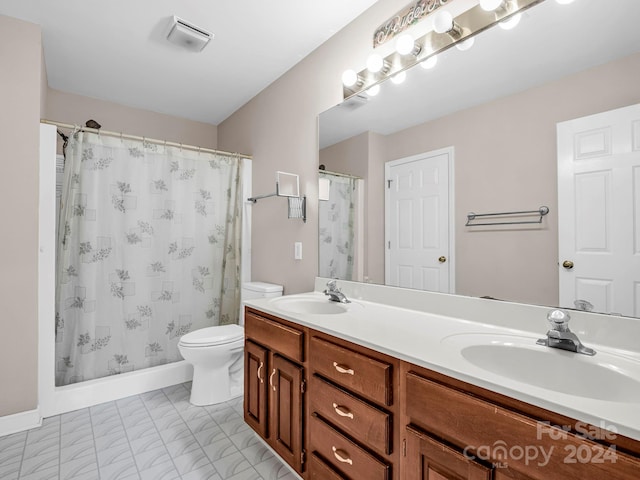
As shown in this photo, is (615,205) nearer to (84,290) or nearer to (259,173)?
(259,173)

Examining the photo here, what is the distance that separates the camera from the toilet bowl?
85.8 inches

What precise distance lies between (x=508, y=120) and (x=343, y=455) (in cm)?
144

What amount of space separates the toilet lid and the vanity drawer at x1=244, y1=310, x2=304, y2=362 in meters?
0.48

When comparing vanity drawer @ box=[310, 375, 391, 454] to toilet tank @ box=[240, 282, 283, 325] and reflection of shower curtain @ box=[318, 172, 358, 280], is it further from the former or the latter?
toilet tank @ box=[240, 282, 283, 325]

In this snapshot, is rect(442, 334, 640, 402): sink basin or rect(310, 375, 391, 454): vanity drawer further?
rect(310, 375, 391, 454): vanity drawer

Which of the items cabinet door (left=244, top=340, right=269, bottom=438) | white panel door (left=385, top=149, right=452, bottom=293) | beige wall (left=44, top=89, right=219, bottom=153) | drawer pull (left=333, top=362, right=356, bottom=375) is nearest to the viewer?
drawer pull (left=333, top=362, right=356, bottom=375)

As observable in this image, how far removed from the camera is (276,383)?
5.22 feet

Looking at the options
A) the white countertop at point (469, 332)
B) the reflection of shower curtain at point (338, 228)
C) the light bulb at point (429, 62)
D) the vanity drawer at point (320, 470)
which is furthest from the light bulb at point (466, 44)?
the vanity drawer at point (320, 470)

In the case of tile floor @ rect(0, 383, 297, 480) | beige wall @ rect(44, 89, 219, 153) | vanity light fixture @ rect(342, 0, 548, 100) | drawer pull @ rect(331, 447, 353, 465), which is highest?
beige wall @ rect(44, 89, 219, 153)

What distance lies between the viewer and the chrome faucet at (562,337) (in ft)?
3.16

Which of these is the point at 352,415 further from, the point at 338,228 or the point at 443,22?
the point at 443,22

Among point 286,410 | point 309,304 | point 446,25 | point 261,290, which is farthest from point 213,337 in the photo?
point 446,25

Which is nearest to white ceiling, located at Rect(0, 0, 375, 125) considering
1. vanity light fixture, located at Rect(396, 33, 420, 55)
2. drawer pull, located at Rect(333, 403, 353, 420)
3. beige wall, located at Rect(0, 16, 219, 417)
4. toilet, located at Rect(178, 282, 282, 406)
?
beige wall, located at Rect(0, 16, 219, 417)

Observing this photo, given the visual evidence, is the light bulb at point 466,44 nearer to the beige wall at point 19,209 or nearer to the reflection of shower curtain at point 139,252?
the reflection of shower curtain at point 139,252
